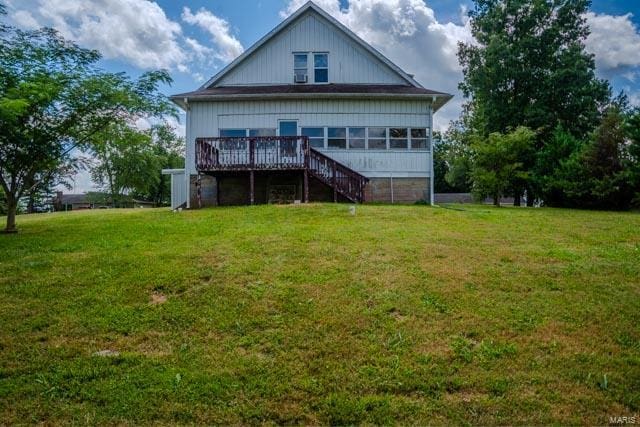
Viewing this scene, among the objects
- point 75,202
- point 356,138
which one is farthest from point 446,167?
point 75,202

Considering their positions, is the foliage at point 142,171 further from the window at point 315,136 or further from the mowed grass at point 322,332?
the mowed grass at point 322,332

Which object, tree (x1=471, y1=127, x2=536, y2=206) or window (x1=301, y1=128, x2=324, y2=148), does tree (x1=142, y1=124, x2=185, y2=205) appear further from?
tree (x1=471, y1=127, x2=536, y2=206)

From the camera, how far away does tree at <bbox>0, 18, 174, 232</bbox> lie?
10.2 metres

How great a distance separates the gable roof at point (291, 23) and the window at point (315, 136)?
14.4ft

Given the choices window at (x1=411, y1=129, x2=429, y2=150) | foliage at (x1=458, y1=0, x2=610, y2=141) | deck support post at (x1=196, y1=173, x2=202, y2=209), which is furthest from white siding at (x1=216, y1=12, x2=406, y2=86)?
foliage at (x1=458, y1=0, x2=610, y2=141)

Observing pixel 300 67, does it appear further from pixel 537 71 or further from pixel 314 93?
pixel 537 71

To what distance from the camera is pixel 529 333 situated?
4.92 meters

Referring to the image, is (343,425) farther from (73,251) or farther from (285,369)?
(73,251)

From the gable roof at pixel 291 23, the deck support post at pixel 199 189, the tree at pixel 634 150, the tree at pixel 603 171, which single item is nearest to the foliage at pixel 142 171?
the gable roof at pixel 291 23

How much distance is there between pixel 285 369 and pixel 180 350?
4.06 ft

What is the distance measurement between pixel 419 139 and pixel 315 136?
175 inches

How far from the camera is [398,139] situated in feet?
60.2

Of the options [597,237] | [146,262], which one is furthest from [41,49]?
[597,237]

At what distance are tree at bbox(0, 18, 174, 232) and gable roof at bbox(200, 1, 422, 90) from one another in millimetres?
7055
